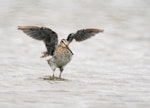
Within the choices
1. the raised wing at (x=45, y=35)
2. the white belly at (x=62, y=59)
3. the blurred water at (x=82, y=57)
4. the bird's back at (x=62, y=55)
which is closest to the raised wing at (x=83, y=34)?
the raised wing at (x=45, y=35)

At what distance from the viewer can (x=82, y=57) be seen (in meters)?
22.4

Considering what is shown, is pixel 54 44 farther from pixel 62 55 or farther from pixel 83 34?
pixel 83 34

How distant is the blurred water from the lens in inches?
571

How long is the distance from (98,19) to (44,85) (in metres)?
11.5

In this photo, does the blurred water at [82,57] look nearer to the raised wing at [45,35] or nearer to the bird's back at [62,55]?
the bird's back at [62,55]

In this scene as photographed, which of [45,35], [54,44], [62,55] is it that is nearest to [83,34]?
[54,44]

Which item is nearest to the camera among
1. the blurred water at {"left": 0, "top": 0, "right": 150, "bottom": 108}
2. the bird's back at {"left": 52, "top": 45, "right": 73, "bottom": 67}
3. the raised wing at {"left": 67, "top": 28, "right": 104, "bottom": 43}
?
the blurred water at {"left": 0, "top": 0, "right": 150, "bottom": 108}

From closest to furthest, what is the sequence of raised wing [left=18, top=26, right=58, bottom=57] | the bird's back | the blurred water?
the blurred water, the bird's back, raised wing [left=18, top=26, right=58, bottom=57]

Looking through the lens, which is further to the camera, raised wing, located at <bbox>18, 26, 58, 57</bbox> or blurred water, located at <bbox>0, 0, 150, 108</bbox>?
raised wing, located at <bbox>18, 26, 58, 57</bbox>

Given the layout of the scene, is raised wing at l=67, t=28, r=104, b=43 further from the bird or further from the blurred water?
the blurred water

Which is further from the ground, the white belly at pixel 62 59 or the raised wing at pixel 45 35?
the raised wing at pixel 45 35

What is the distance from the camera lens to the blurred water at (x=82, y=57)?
14500mm

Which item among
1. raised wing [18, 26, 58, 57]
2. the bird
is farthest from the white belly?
raised wing [18, 26, 58, 57]

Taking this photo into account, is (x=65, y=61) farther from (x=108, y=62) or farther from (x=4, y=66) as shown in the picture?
(x=108, y=62)
